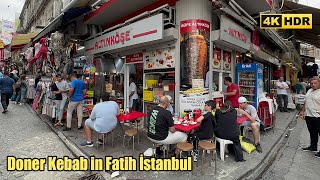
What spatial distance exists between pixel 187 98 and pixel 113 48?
12.0 ft

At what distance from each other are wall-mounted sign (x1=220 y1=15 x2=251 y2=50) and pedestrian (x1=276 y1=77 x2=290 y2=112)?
5.00m

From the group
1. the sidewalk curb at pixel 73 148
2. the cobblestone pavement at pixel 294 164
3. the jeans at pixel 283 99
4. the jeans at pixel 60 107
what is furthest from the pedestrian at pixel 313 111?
the jeans at pixel 60 107

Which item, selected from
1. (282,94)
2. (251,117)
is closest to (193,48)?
(251,117)

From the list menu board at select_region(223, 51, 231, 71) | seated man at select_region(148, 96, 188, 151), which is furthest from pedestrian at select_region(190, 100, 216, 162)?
menu board at select_region(223, 51, 231, 71)

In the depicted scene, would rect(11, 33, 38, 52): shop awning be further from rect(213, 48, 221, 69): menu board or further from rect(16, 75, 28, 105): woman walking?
rect(213, 48, 221, 69): menu board

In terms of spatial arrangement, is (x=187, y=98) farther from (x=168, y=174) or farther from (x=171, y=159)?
(x=168, y=174)

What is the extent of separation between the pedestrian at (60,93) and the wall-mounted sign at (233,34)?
17.8ft

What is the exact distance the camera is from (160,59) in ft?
22.4

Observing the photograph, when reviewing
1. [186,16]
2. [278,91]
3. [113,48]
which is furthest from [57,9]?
[278,91]

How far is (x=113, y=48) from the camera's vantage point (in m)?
7.91

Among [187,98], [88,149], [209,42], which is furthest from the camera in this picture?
[209,42]

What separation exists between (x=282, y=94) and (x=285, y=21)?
5.61 metres

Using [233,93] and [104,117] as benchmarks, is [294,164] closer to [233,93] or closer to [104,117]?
[233,93]

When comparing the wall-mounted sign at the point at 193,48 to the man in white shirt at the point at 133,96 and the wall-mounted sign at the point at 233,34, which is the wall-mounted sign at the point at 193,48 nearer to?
the wall-mounted sign at the point at 233,34
